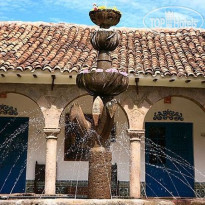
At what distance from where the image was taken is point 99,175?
20.1 ft

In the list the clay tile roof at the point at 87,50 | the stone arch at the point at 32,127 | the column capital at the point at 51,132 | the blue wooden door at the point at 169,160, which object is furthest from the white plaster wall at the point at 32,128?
the blue wooden door at the point at 169,160

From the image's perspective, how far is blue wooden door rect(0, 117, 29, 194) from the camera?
12.8 metres

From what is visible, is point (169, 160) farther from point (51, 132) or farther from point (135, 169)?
point (51, 132)

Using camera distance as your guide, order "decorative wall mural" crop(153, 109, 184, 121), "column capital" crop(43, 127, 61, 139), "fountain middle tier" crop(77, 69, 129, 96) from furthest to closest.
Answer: "decorative wall mural" crop(153, 109, 184, 121), "column capital" crop(43, 127, 61, 139), "fountain middle tier" crop(77, 69, 129, 96)

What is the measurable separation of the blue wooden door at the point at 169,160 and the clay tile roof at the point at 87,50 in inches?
88.2

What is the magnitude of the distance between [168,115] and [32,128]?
390cm

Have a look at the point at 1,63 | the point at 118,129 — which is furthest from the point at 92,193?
the point at 118,129

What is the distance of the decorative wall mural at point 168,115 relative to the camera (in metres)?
13.4

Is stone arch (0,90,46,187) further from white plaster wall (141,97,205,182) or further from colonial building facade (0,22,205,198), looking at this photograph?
white plaster wall (141,97,205,182)

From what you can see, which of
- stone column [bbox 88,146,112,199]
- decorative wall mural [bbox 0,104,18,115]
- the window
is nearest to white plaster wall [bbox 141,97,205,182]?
the window

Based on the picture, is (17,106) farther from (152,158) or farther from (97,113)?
(97,113)

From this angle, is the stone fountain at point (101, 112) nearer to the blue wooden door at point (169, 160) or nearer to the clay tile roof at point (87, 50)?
the clay tile roof at point (87, 50)

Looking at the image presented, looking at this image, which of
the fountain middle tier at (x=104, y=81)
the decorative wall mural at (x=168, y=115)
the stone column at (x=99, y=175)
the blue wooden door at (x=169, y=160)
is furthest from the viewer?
the decorative wall mural at (x=168, y=115)

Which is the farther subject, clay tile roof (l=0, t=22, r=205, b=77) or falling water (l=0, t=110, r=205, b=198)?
falling water (l=0, t=110, r=205, b=198)
